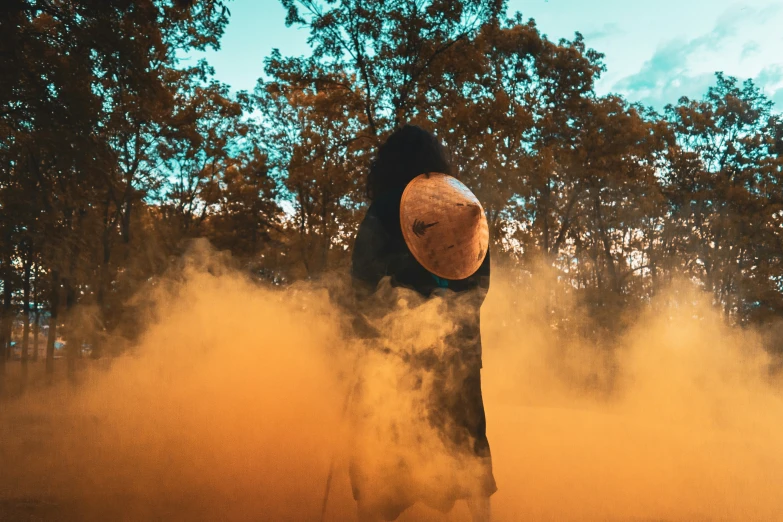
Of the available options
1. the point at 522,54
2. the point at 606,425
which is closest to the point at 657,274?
the point at 522,54

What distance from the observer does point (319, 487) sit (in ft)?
13.1

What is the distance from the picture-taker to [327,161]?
13492 mm

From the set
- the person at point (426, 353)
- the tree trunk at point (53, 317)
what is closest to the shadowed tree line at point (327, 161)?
the tree trunk at point (53, 317)

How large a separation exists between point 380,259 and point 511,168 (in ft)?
36.9

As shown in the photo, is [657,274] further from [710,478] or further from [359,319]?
[359,319]

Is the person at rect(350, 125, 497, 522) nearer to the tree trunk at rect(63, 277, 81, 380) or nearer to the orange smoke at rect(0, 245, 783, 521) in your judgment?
the orange smoke at rect(0, 245, 783, 521)

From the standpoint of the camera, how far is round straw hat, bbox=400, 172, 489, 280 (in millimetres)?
2973

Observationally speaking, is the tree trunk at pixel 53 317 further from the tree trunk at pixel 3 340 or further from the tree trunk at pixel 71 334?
the tree trunk at pixel 3 340

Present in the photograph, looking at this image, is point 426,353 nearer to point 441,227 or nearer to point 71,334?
point 441,227

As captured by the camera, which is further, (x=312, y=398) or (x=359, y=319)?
(x=312, y=398)

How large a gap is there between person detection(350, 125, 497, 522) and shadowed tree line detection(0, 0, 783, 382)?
373cm

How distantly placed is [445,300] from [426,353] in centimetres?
35

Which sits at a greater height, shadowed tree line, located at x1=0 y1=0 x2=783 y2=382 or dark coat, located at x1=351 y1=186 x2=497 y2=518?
shadowed tree line, located at x1=0 y1=0 x2=783 y2=382

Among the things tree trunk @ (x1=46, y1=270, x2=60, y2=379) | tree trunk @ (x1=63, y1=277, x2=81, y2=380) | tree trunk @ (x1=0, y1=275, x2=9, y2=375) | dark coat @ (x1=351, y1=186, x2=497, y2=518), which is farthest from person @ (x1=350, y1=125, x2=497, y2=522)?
tree trunk @ (x1=0, y1=275, x2=9, y2=375)
